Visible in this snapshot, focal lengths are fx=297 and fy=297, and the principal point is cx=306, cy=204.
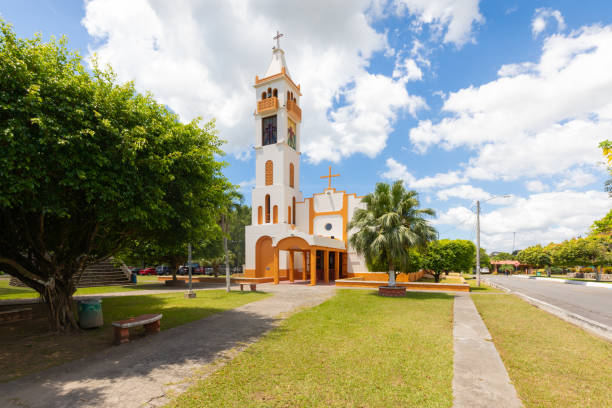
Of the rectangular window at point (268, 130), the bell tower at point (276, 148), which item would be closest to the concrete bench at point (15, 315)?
the bell tower at point (276, 148)

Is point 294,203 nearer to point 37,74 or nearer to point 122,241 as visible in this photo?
point 122,241

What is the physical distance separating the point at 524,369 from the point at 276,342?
5.36 metres

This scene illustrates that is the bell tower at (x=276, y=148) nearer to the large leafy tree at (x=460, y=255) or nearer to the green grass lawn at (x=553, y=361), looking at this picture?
the large leafy tree at (x=460, y=255)

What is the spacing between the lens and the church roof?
106 ft

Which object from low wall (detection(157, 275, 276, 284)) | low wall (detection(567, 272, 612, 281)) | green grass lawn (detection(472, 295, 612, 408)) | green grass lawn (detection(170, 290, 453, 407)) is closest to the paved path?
green grass lawn (detection(170, 290, 453, 407))

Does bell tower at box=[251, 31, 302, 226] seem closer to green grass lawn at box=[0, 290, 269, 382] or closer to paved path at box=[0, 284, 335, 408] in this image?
green grass lawn at box=[0, 290, 269, 382]

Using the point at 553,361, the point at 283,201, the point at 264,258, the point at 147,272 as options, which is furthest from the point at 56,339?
the point at 147,272

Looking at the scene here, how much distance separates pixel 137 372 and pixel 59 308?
16.5 feet

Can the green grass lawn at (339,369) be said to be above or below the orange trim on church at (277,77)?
below

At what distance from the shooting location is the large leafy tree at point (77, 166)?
5961 millimetres

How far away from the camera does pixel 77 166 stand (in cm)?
638

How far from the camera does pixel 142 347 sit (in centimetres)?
727

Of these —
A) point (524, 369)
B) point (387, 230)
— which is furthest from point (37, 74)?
point (387, 230)

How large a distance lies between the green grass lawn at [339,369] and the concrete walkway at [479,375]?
18 cm
